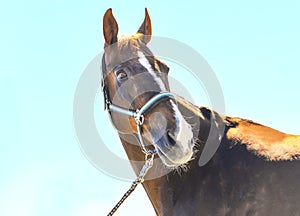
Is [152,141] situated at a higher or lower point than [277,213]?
higher

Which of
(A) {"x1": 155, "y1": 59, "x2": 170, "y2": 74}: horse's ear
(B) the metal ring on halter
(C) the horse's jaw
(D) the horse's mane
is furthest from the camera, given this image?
(A) {"x1": 155, "y1": 59, "x2": 170, "y2": 74}: horse's ear

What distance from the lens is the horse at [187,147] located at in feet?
18.3

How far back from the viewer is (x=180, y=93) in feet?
21.5

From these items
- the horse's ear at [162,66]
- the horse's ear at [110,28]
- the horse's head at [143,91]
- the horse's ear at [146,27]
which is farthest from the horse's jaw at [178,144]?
the horse's ear at [146,27]

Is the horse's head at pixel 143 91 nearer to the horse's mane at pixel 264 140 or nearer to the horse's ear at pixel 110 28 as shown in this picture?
the horse's ear at pixel 110 28

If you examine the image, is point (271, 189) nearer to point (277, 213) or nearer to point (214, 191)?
point (277, 213)

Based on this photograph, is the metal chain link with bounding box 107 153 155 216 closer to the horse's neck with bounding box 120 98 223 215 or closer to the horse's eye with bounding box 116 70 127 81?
the horse's neck with bounding box 120 98 223 215

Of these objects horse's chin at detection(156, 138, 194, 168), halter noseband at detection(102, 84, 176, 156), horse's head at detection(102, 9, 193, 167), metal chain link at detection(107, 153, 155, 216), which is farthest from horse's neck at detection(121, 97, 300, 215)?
horse's chin at detection(156, 138, 194, 168)

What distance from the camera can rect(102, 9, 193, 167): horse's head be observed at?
5.42m

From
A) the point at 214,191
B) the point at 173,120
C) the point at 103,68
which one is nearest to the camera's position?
the point at 173,120

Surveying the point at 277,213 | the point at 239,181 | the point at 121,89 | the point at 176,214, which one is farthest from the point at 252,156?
the point at 121,89

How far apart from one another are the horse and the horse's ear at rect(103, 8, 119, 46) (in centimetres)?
1

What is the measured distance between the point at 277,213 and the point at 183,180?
1.14 metres

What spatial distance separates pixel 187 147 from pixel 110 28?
204 cm
